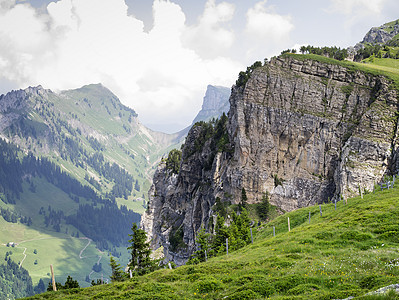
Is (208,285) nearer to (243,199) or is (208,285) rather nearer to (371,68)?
(243,199)

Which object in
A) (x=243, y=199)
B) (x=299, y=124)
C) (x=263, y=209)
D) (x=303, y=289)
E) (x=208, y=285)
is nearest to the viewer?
(x=303, y=289)

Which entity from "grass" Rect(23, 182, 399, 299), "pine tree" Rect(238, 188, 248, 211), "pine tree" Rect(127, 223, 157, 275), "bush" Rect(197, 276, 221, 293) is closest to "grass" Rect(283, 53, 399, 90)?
"pine tree" Rect(238, 188, 248, 211)

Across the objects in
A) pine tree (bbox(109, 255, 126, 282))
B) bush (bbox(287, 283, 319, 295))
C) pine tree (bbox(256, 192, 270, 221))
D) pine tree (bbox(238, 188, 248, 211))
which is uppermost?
pine tree (bbox(238, 188, 248, 211))

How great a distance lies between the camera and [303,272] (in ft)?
87.2

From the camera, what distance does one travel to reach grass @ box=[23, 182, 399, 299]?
2269 centimetres

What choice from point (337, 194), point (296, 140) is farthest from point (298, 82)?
point (337, 194)

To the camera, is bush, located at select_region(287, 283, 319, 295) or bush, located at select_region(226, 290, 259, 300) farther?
bush, located at select_region(226, 290, 259, 300)

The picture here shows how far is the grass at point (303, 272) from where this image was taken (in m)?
22.7

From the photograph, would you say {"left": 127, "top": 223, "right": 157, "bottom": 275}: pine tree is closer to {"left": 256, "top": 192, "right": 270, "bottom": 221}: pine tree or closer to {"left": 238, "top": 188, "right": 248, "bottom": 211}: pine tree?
{"left": 256, "top": 192, "right": 270, "bottom": 221}: pine tree

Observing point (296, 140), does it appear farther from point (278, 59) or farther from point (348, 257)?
point (348, 257)

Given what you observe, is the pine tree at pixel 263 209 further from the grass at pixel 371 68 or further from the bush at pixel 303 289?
the bush at pixel 303 289

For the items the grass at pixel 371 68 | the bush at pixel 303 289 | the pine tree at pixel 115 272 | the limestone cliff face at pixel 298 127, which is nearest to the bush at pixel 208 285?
the bush at pixel 303 289

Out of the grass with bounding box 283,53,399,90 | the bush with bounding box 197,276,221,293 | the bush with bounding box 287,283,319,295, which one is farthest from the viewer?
the grass with bounding box 283,53,399,90

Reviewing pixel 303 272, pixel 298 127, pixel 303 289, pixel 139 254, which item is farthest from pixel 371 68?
pixel 303 289
